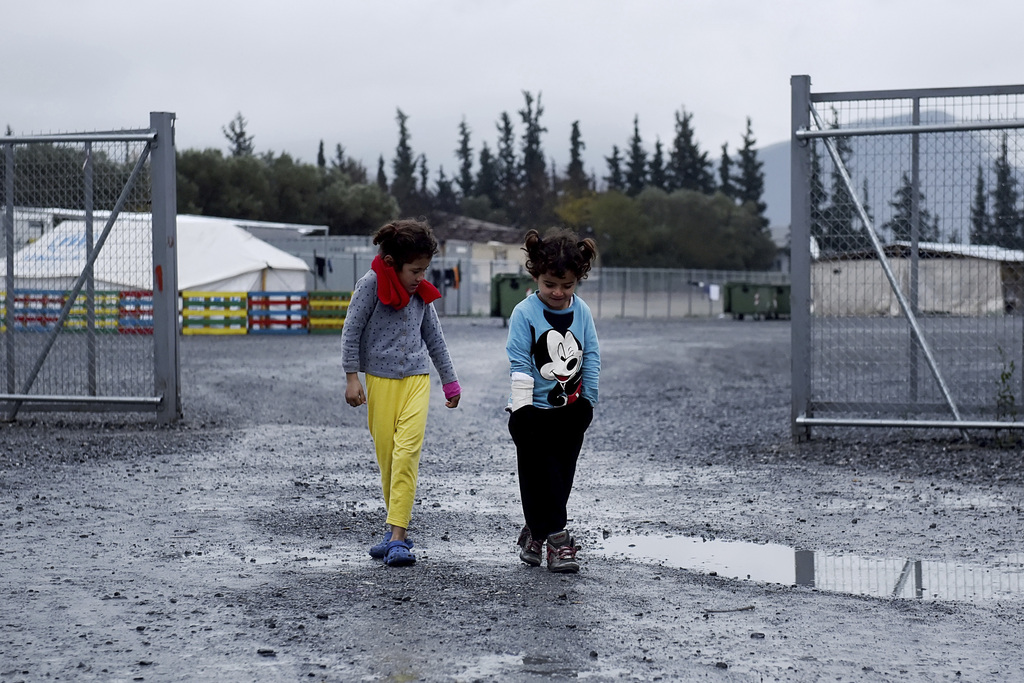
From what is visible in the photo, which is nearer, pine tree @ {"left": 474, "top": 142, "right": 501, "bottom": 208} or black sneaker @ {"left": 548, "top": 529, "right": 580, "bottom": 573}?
black sneaker @ {"left": 548, "top": 529, "right": 580, "bottom": 573}

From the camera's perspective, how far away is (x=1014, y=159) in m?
8.94

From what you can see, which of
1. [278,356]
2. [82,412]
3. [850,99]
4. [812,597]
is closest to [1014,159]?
[850,99]

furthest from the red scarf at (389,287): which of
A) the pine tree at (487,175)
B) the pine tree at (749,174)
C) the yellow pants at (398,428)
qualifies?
the pine tree at (487,175)

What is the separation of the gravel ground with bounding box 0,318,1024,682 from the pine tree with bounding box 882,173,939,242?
1.57 m

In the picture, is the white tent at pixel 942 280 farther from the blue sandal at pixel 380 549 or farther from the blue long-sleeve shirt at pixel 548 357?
the blue sandal at pixel 380 549

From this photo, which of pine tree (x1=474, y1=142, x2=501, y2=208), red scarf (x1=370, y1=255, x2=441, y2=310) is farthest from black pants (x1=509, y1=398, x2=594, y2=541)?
pine tree (x1=474, y1=142, x2=501, y2=208)

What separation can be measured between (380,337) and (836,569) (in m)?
2.31

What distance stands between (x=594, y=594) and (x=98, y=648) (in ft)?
6.23

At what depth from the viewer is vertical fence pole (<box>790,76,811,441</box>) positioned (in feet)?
30.9

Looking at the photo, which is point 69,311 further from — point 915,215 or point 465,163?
point 465,163

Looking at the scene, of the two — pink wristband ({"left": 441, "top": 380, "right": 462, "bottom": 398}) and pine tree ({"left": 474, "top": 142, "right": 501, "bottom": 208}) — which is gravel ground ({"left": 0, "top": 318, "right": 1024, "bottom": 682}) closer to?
pink wristband ({"left": 441, "top": 380, "right": 462, "bottom": 398})

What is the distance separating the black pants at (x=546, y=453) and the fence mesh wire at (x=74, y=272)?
586cm

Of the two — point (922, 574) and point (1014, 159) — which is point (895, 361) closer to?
point (1014, 159)

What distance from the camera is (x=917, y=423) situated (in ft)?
30.1
